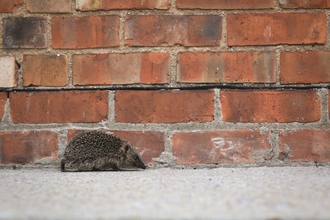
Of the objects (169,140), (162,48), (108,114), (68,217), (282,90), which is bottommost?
(68,217)

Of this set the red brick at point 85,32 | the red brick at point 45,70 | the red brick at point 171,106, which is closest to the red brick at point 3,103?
the red brick at point 45,70

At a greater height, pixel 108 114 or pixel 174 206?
pixel 108 114

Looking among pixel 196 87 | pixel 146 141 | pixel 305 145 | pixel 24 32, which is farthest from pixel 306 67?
pixel 24 32

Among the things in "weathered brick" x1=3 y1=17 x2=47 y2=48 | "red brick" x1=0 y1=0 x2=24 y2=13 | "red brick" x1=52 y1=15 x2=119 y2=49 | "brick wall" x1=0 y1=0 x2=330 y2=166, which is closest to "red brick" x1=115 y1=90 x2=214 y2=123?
"brick wall" x1=0 y1=0 x2=330 y2=166

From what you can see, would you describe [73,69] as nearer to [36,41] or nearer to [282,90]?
[36,41]

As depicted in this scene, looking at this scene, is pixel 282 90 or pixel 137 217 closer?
pixel 137 217

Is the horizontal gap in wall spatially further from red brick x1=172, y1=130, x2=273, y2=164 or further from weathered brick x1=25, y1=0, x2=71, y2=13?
weathered brick x1=25, y1=0, x2=71, y2=13

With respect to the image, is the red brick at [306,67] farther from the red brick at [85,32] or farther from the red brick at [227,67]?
the red brick at [85,32]

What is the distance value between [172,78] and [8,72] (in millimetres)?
769

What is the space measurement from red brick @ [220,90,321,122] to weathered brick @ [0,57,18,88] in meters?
0.97

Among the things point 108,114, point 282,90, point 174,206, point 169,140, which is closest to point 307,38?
point 282,90

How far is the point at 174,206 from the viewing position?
0.98m

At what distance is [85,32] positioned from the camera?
1836 mm

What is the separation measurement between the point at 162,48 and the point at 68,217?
1086 millimetres
